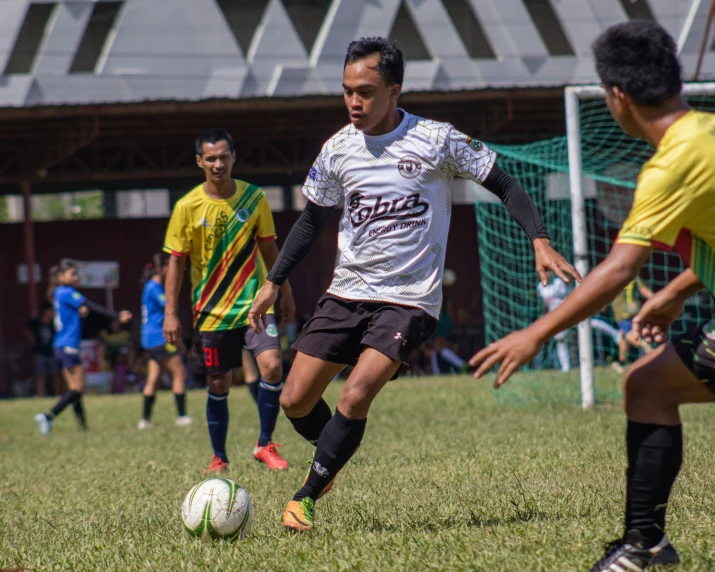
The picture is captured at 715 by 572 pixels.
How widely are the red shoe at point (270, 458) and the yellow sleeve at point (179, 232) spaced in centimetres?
156

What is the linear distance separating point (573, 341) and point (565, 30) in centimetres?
1568

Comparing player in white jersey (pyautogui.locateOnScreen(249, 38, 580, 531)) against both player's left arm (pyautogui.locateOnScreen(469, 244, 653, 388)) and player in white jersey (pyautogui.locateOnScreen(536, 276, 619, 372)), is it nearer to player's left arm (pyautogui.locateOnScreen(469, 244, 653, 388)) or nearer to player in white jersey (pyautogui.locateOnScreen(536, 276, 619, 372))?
player's left arm (pyautogui.locateOnScreen(469, 244, 653, 388))

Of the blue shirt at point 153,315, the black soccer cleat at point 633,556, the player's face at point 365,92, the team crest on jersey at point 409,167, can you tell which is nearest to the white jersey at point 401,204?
the team crest on jersey at point 409,167

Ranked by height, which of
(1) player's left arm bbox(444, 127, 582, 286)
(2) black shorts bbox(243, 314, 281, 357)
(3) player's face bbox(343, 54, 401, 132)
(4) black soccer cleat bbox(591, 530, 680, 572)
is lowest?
(2) black shorts bbox(243, 314, 281, 357)

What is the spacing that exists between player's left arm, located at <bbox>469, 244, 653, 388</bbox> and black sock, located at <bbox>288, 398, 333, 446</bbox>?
2.18 meters

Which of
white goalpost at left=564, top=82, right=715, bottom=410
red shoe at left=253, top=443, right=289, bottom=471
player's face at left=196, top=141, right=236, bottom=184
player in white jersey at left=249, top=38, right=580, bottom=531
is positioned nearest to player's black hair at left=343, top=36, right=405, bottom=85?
player in white jersey at left=249, top=38, right=580, bottom=531

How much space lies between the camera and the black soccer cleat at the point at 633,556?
322 cm

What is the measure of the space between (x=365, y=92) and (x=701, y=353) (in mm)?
2052

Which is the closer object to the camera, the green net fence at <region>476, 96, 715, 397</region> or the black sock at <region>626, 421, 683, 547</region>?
the black sock at <region>626, 421, 683, 547</region>

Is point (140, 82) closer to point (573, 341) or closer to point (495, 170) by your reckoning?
point (573, 341)

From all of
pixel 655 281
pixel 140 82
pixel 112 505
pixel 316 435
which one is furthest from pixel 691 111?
pixel 140 82

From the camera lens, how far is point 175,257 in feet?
23.2

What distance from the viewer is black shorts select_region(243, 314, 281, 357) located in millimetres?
7082

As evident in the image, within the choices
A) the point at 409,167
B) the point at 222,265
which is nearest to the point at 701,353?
the point at 409,167
